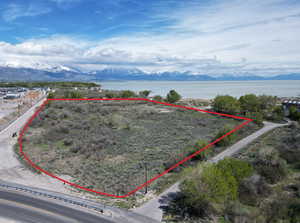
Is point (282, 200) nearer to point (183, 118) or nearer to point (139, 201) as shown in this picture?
point (139, 201)

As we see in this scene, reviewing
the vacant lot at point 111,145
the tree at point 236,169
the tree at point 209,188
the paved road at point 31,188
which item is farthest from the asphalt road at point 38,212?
the tree at point 236,169

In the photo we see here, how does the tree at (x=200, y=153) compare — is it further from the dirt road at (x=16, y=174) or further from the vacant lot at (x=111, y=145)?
the dirt road at (x=16, y=174)

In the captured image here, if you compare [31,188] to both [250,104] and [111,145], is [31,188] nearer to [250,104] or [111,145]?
[111,145]

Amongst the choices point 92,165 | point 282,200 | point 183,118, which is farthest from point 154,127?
point 282,200

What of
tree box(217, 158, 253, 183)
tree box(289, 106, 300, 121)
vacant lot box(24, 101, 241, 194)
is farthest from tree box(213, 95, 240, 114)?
tree box(217, 158, 253, 183)

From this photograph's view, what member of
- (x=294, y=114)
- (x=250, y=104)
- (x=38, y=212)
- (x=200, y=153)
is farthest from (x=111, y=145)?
(x=294, y=114)
